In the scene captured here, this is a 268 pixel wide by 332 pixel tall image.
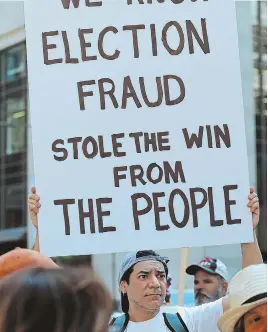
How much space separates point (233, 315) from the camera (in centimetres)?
211

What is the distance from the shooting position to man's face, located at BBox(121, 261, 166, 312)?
2881 mm

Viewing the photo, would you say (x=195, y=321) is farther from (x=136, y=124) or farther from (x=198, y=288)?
(x=198, y=288)

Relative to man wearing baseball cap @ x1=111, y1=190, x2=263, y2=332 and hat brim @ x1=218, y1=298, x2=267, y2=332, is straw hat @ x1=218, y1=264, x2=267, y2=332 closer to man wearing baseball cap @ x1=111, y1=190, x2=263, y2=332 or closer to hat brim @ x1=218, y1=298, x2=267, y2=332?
hat brim @ x1=218, y1=298, x2=267, y2=332

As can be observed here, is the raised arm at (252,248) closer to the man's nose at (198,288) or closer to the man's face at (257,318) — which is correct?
the man's face at (257,318)

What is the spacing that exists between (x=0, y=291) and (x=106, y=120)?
4.83 feet

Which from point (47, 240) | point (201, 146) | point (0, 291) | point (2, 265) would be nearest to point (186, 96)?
point (201, 146)

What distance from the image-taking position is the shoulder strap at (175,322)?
2.71m

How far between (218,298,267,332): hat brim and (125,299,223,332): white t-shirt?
0.55 metres

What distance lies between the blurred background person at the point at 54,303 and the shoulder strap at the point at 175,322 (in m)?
1.23

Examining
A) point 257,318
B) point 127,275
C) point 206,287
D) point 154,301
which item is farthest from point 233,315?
point 206,287

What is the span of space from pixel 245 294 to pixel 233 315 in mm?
67

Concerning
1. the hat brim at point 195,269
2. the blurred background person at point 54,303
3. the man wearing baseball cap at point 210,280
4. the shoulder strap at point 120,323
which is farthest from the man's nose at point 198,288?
the blurred background person at point 54,303

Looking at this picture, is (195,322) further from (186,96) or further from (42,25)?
(42,25)

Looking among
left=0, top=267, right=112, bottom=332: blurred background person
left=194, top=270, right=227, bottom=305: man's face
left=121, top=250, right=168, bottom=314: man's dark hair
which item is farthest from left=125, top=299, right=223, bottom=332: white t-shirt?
left=194, top=270, right=227, bottom=305: man's face
